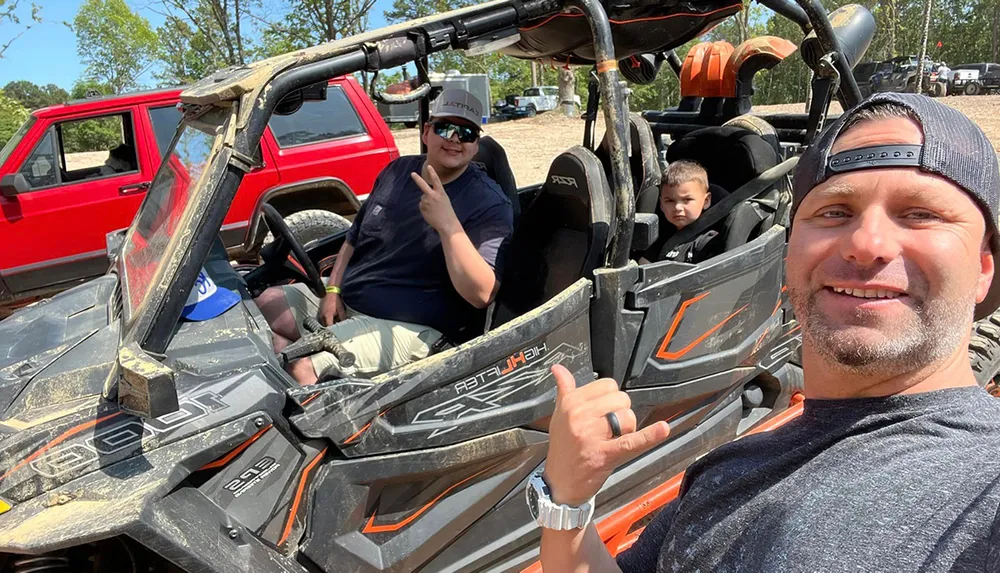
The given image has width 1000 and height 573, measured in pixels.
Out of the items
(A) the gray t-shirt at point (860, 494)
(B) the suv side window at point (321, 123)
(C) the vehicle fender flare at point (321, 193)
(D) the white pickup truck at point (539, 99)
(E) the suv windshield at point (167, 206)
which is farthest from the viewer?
(D) the white pickup truck at point (539, 99)

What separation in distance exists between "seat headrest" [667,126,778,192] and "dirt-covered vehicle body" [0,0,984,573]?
344 millimetres

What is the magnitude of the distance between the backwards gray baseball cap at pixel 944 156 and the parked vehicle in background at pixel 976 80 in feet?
103

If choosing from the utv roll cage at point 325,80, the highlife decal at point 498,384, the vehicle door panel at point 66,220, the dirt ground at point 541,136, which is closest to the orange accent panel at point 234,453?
the utv roll cage at point 325,80

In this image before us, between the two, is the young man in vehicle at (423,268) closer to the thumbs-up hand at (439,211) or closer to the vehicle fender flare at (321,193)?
the thumbs-up hand at (439,211)

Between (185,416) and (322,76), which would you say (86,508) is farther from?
(322,76)

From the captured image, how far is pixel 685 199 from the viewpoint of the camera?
3.10 metres

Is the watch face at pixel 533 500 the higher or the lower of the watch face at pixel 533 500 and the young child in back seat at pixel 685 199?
the lower

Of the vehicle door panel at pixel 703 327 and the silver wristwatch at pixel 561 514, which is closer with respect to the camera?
the silver wristwatch at pixel 561 514

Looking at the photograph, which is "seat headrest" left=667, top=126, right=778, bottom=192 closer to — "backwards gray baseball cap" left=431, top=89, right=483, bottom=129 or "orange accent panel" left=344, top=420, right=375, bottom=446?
"backwards gray baseball cap" left=431, top=89, right=483, bottom=129

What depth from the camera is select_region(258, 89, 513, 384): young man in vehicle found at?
2.53 metres

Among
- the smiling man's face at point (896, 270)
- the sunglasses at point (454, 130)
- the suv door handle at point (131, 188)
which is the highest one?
the sunglasses at point (454, 130)

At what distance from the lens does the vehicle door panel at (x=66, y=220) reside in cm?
555

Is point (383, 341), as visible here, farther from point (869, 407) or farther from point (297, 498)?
point (869, 407)

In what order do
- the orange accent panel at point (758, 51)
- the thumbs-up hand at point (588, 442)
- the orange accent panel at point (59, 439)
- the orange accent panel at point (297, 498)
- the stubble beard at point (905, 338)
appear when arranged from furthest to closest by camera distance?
the orange accent panel at point (758, 51) → the orange accent panel at point (297, 498) → the orange accent panel at point (59, 439) → the thumbs-up hand at point (588, 442) → the stubble beard at point (905, 338)
